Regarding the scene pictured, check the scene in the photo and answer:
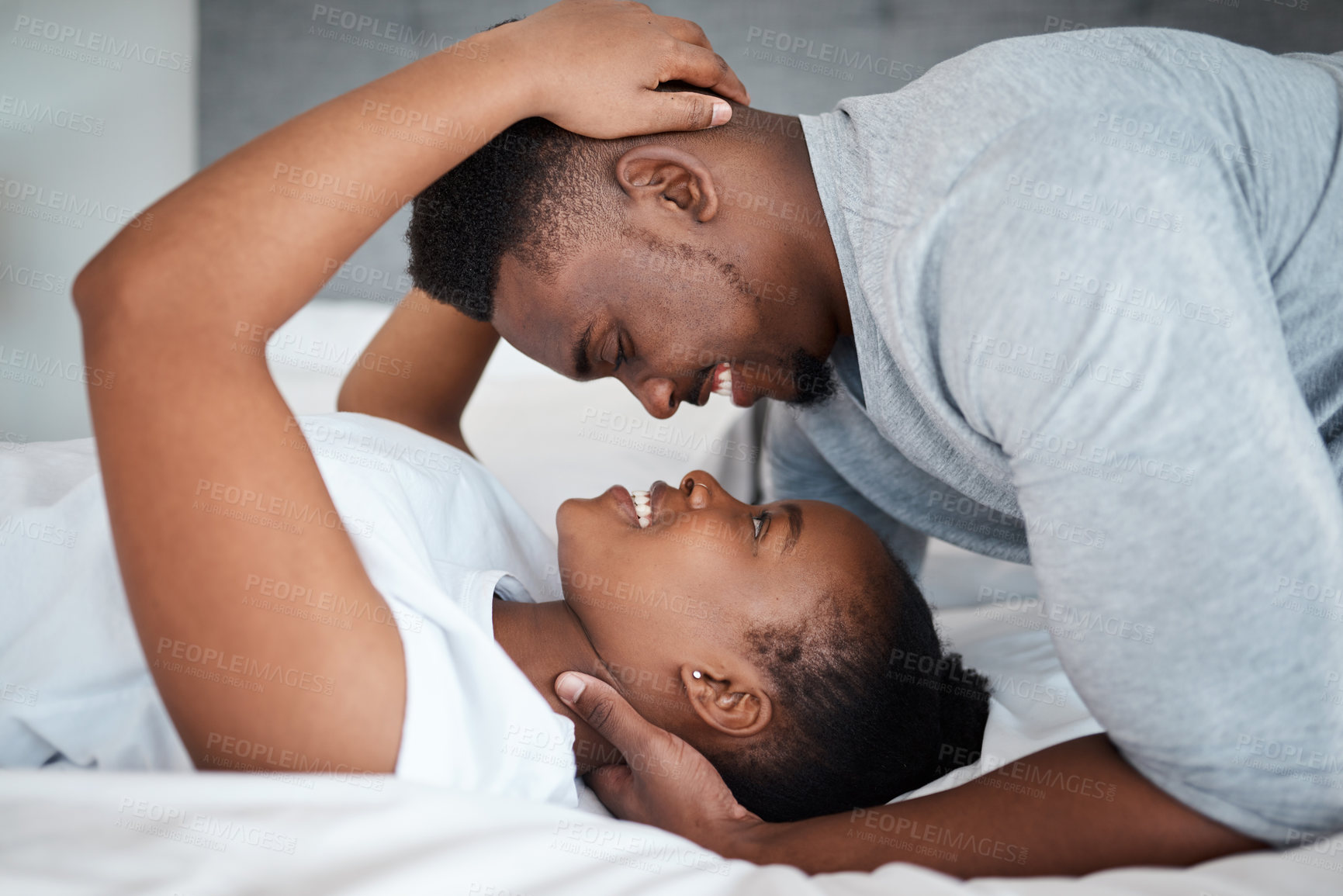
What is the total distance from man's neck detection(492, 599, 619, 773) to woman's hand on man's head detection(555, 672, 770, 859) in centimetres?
3

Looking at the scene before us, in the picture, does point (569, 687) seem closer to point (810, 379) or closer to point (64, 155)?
point (810, 379)

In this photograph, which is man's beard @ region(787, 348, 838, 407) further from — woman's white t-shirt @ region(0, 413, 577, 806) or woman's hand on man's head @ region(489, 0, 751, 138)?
woman's white t-shirt @ region(0, 413, 577, 806)

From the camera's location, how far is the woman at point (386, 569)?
2.23 feet

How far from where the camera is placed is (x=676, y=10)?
2.01 m

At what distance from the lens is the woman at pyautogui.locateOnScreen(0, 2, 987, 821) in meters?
0.68

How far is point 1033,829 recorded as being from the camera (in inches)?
29.2

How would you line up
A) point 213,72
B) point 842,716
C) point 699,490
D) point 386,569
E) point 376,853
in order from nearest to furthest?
point 376,853 < point 386,569 < point 842,716 < point 699,490 < point 213,72

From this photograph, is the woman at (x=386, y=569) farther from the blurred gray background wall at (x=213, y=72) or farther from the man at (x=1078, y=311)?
the blurred gray background wall at (x=213, y=72)

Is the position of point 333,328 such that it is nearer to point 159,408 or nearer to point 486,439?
point 486,439

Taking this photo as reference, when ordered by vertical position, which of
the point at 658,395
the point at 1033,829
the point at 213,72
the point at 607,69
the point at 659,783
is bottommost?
the point at 659,783

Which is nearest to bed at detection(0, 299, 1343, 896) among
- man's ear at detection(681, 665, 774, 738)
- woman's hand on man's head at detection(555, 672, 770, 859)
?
woman's hand on man's head at detection(555, 672, 770, 859)

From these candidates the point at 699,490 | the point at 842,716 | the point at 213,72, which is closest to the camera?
the point at 842,716

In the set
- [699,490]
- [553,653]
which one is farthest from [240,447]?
[699,490]

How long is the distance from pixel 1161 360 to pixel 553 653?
67cm
